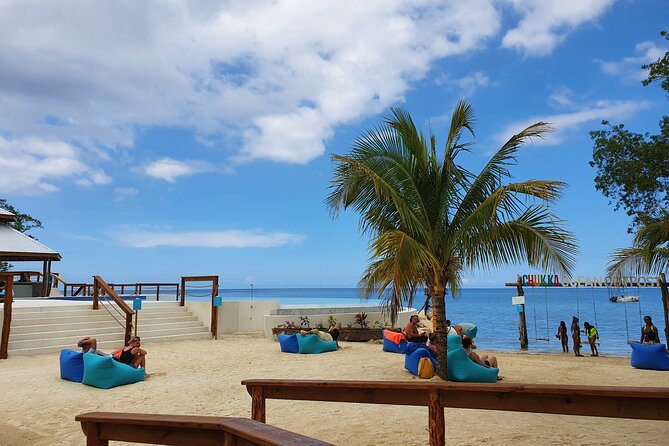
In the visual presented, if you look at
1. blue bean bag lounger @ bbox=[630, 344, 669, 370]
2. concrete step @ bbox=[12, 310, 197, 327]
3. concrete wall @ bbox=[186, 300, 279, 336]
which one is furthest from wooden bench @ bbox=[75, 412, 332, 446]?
concrete wall @ bbox=[186, 300, 279, 336]

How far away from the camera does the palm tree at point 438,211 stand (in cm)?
808

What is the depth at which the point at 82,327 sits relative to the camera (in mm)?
13969

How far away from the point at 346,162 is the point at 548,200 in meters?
3.40

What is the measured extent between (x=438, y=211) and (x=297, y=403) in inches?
157

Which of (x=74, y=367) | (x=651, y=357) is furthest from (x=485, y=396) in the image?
(x=651, y=357)

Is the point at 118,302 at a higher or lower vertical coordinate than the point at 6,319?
higher

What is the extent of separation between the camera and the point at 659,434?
17.7 feet

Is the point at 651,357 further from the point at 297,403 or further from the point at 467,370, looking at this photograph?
the point at 297,403

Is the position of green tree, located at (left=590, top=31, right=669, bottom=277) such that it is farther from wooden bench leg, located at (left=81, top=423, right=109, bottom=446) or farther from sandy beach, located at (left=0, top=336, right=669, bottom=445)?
wooden bench leg, located at (left=81, top=423, right=109, bottom=446)

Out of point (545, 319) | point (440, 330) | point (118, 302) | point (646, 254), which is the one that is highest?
point (646, 254)

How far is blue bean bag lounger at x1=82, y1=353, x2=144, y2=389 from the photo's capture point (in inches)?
325

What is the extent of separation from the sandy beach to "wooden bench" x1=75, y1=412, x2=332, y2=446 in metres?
2.94

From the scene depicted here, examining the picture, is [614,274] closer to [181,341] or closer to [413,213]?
[413,213]

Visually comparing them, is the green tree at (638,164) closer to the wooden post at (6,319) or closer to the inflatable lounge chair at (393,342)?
the inflatable lounge chair at (393,342)
